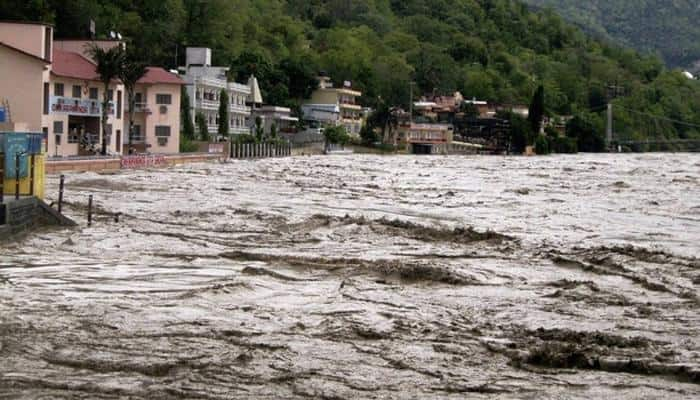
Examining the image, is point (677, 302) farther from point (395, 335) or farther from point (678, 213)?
point (678, 213)

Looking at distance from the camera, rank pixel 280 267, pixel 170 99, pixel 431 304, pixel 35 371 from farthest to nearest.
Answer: pixel 170 99 < pixel 280 267 < pixel 431 304 < pixel 35 371

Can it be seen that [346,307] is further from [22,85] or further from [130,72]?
[130,72]

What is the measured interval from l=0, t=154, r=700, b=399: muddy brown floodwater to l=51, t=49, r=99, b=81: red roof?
93.1 feet

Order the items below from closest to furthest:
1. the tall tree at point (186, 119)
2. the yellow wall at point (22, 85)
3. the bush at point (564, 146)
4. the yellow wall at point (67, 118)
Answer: the yellow wall at point (22, 85) → the yellow wall at point (67, 118) → the tall tree at point (186, 119) → the bush at point (564, 146)

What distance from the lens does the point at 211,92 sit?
275ft

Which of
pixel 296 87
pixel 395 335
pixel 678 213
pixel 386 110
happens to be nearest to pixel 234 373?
pixel 395 335

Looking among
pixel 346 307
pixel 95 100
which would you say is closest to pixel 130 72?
pixel 95 100

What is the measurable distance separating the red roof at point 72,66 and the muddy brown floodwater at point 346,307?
93.1ft

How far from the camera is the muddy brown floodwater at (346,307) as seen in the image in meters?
9.04

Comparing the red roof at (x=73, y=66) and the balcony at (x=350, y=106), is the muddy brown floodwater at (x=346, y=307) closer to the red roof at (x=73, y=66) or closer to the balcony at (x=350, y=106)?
the red roof at (x=73, y=66)

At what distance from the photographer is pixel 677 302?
13.6 metres

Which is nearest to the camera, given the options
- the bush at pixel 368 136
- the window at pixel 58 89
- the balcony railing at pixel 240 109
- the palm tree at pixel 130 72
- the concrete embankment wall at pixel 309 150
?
the window at pixel 58 89

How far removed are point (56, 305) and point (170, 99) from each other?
5530 centimetres

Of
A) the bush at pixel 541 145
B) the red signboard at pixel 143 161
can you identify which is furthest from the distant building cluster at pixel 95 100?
the bush at pixel 541 145
